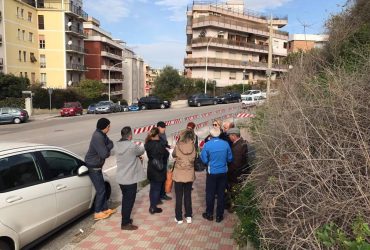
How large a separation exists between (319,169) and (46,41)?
62728 mm

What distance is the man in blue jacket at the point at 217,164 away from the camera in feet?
20.0

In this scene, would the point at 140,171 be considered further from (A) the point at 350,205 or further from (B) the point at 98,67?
(B) the point at 98,67

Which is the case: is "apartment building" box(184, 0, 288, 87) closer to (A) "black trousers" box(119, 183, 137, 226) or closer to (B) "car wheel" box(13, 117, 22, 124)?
(B) "car wheel" box(13, 117, 22, 124)

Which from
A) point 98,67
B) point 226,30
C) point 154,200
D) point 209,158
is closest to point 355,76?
point 209,158

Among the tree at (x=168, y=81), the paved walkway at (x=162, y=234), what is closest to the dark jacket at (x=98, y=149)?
the paved walkway at (x=162, y=234)

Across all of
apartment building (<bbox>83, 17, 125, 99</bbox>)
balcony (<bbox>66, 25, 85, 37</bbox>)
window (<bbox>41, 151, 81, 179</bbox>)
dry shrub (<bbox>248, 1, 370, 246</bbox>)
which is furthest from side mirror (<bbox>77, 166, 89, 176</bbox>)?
apartment building (<bbox>83, 17, 125, 99</bbox>)

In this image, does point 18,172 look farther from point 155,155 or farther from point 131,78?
point 131,78

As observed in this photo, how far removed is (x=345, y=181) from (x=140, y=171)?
3.79m

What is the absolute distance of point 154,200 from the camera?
6.82m

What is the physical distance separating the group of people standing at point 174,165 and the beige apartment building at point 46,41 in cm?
4976

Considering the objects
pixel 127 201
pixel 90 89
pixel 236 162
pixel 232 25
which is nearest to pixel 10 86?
pixel 90 89

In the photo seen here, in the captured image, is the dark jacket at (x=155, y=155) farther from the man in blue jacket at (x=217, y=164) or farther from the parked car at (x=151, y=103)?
the parked car at (x=151, y=103)

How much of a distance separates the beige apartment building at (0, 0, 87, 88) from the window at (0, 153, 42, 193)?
5029 cm

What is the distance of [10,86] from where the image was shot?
44.1 metres
